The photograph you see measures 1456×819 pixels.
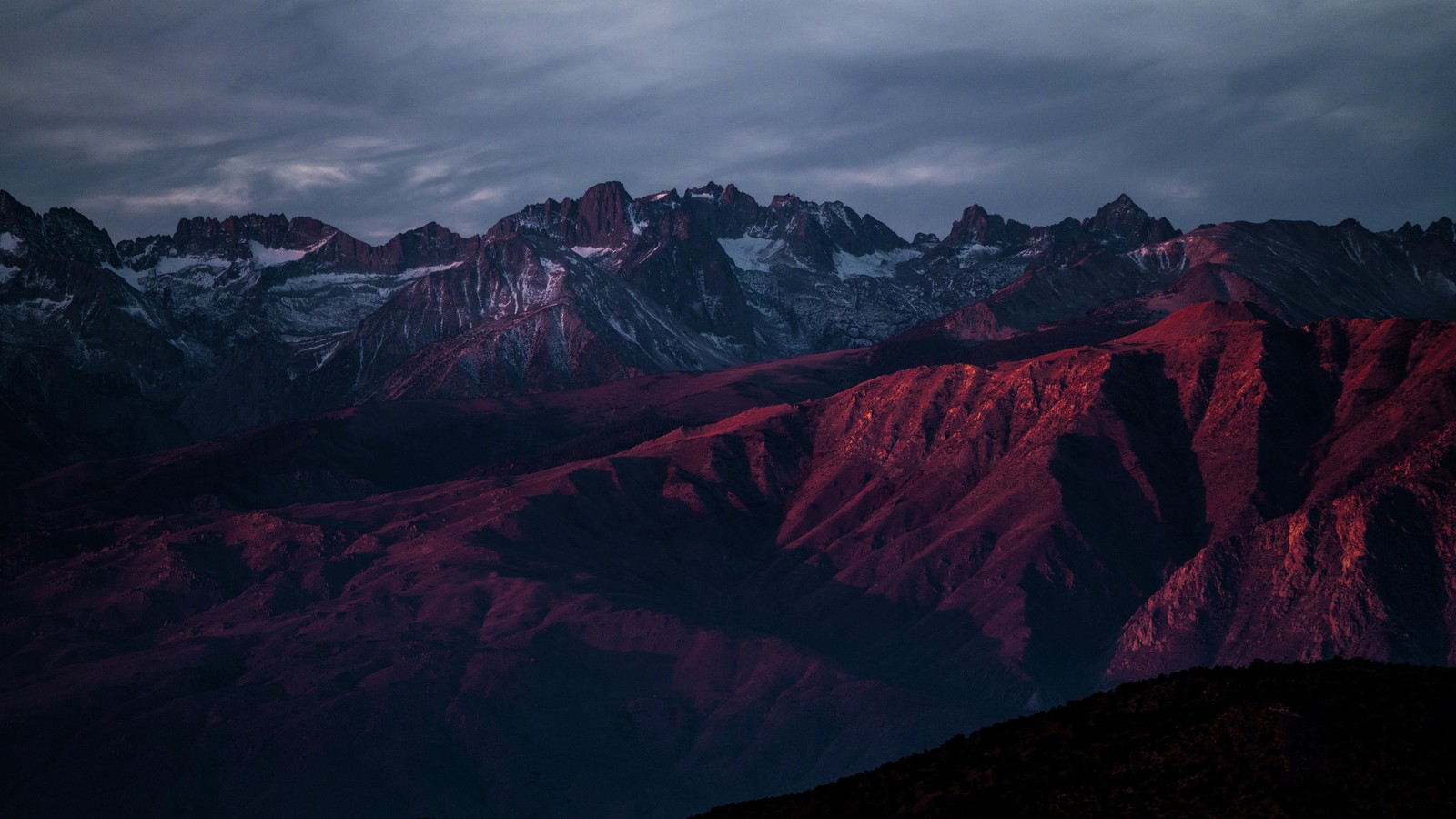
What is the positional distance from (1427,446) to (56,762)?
147m

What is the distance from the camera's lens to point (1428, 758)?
5547 cm

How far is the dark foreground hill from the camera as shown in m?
55.8

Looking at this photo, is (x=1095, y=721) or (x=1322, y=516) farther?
(x=1322, y=516)

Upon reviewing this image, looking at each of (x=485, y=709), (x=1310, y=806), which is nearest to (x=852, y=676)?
(x=485, y=709)

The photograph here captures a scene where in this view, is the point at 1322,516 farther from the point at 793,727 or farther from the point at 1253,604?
the point at 793,727

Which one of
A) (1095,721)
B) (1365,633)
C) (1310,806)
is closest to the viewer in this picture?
(1310,806)

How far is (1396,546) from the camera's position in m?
179

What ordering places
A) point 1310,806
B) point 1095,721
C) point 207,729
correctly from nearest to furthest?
1. point 1310,806
2. point 1095,721
3. point 207,729

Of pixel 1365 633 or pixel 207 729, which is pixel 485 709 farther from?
pixel 1365 633

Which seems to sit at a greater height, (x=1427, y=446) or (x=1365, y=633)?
(x=1427, y=446)

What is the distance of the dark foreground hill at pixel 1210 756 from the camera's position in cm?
5575

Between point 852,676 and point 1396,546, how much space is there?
58666mm

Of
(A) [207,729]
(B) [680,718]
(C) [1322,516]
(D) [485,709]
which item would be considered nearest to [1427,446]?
(C) [1322,516]

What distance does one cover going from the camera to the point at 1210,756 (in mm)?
59562
